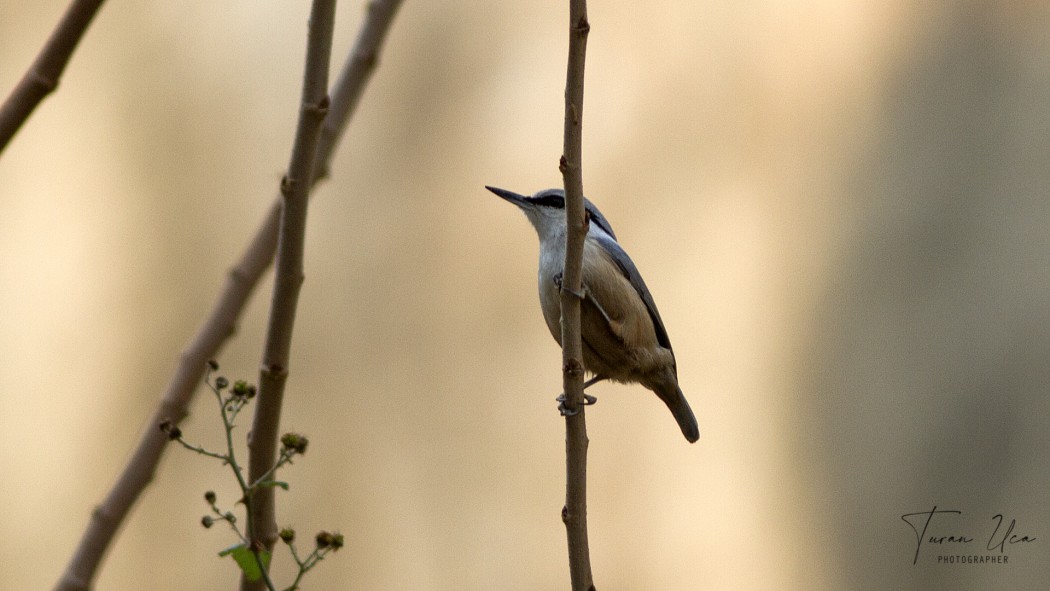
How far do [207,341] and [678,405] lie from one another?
1889 millimetres

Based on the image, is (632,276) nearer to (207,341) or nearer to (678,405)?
(678,405)

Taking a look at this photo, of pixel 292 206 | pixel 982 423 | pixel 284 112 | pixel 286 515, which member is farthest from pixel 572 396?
pixel 284 112

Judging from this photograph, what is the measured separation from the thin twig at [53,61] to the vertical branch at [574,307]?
0.86m

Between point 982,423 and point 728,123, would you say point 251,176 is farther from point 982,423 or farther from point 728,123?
point 982,423

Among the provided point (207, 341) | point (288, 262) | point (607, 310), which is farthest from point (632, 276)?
point (288, 262)

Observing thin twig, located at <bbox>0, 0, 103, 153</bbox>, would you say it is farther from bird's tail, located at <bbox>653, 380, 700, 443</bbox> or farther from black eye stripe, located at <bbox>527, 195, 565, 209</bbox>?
bird's tail, located at <bbox>653, 380, 700, 443</bbox>

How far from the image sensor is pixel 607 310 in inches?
120

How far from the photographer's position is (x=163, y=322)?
540 centimetres

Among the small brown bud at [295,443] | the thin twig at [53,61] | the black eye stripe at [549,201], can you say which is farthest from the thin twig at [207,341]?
the black eye stripe at [549,201]

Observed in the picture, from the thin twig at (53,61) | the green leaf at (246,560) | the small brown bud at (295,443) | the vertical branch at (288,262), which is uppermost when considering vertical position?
the thin twig at (53,61)

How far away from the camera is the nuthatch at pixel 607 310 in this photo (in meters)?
3.01

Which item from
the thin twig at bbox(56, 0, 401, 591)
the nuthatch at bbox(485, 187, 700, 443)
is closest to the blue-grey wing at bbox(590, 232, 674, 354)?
the nuthatch at bbox(485, 187, 700, 443)

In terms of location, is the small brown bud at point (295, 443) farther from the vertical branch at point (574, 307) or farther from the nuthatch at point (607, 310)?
the nuthatch at point (607, 310)

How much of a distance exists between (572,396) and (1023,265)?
3406mm
